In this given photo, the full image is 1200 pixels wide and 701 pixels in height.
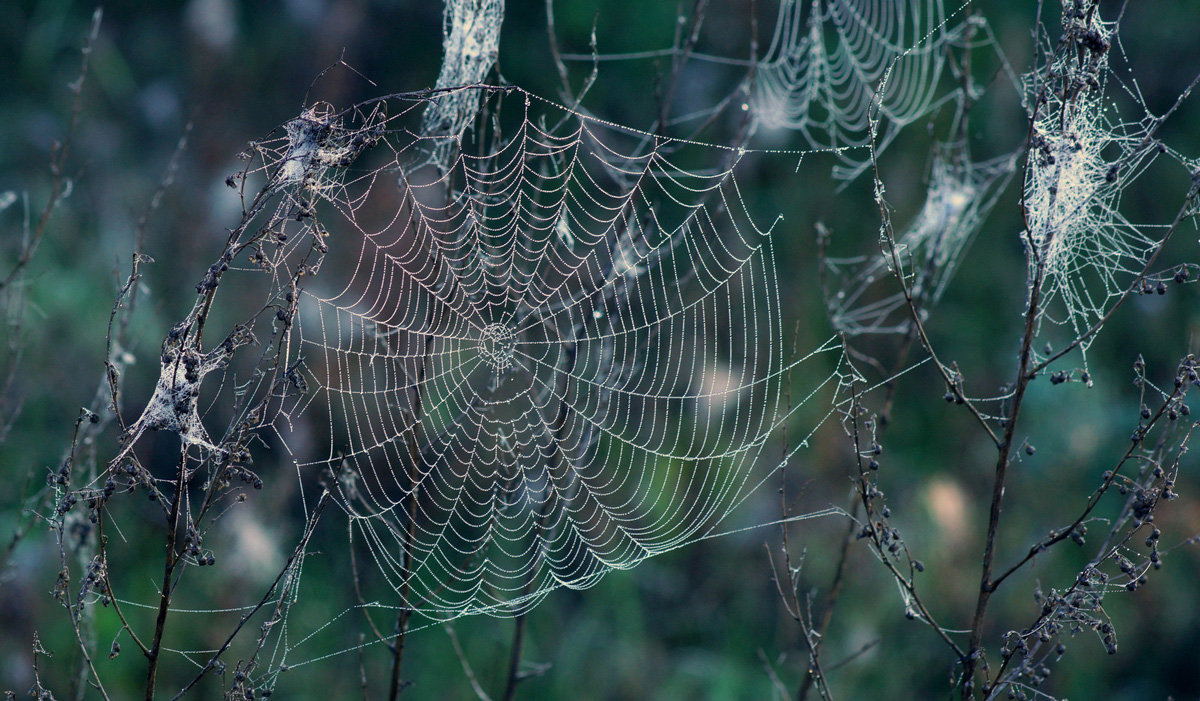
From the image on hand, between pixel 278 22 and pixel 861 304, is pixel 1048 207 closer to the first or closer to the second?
pixel 861 304

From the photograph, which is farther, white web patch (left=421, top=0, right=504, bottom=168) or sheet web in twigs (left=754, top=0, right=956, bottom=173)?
sheet web in twigs (left=754, top=0, right=956, bottom=173)

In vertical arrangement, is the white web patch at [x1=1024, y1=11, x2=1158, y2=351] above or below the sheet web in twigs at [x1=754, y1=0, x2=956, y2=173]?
below

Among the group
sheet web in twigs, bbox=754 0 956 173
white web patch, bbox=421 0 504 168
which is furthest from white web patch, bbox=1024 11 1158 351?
sheet web in twigs, bbox=754 0 956 173

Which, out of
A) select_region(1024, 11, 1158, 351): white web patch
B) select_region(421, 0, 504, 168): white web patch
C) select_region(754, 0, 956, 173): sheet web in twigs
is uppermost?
select_region(754, 0, 956, 173): sheet web in twigs

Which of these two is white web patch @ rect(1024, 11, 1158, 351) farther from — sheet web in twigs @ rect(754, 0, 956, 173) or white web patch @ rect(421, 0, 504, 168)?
sheet web in twigs @ rect(754, 0, 956, 173)

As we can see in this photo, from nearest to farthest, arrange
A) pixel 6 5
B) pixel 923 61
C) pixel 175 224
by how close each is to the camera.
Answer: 1. pixel 923 61
2. pixel 175 224
3. pixel 6 5

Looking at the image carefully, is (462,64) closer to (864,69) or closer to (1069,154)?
(1069,154)

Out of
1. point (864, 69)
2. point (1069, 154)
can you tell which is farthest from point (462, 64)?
point (864, 69)

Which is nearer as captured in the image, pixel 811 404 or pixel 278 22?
pixel 811 404

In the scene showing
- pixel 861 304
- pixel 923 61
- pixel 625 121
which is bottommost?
pixel 861 304

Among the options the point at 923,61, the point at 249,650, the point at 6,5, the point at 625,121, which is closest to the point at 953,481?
the point at 923,61

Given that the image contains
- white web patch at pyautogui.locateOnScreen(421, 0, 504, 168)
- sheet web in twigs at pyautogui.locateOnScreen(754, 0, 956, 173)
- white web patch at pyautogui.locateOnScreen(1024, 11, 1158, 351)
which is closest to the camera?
white web patch at pyautogui.locateOnScreen(1024, 11, 1158, 351)
